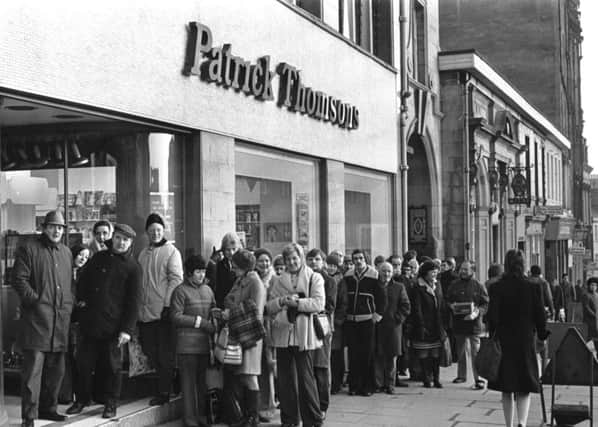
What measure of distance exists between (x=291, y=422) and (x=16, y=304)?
10.7ft

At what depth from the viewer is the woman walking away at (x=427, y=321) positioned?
12977 millimetres

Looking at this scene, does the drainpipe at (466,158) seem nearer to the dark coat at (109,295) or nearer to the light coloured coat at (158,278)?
the light coloured coat at (158,278)

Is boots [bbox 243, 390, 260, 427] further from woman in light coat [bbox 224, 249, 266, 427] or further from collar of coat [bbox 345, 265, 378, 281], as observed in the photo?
collar of coat [bbox 345, 265, 378, 281]

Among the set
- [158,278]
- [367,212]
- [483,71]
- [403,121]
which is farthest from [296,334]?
[483,71]

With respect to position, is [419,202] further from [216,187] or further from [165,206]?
[165,206]

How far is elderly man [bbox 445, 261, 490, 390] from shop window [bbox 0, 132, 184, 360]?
4486 millimetres

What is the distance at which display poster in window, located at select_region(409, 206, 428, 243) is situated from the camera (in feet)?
86.7

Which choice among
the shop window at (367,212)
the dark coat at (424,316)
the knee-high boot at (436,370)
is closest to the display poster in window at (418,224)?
the shop window at (367,212)

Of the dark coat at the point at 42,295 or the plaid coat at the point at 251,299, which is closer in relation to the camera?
the dark coat at the point at 42,295

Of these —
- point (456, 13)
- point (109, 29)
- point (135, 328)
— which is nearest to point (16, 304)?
point (135, 328)

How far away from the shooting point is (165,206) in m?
11.8

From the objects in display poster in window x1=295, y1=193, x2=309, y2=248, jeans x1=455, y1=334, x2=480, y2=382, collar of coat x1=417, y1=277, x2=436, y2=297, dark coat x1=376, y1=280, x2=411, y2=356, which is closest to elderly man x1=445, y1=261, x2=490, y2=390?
jeans x1=455, y1=334, x2=480, y2=382

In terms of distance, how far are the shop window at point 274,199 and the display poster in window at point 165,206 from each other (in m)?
1.63

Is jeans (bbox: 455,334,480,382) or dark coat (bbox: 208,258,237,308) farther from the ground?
dark coat (bbox: 208,258,237,308)
